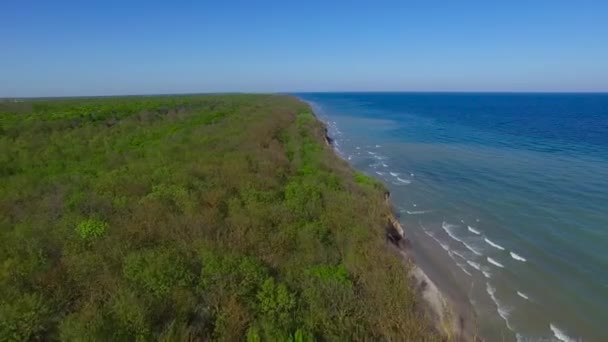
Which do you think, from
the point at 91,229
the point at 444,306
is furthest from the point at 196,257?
the point at 444,306

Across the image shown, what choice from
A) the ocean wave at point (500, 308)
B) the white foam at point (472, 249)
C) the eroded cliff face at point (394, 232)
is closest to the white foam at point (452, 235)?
the white foam at point (472, 249)

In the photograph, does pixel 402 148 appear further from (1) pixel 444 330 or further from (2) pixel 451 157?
(1) pixel 444 330

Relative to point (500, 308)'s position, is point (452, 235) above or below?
above

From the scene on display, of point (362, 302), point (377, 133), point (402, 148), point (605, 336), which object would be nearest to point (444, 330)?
point (362, 302)

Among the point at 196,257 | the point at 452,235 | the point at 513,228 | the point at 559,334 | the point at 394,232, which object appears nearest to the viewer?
the point at 196,257

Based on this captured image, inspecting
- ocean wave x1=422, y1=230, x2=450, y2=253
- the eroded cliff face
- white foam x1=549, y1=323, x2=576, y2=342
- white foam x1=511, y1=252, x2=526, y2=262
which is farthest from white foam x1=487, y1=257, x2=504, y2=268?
white foam x1=549, y1=323, x2=576, y2=342

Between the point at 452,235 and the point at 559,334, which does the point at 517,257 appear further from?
the point at 559,334

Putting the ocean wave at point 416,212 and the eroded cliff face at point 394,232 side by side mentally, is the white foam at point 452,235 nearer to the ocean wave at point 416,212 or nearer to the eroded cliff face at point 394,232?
the ocean wave at point 416,212
